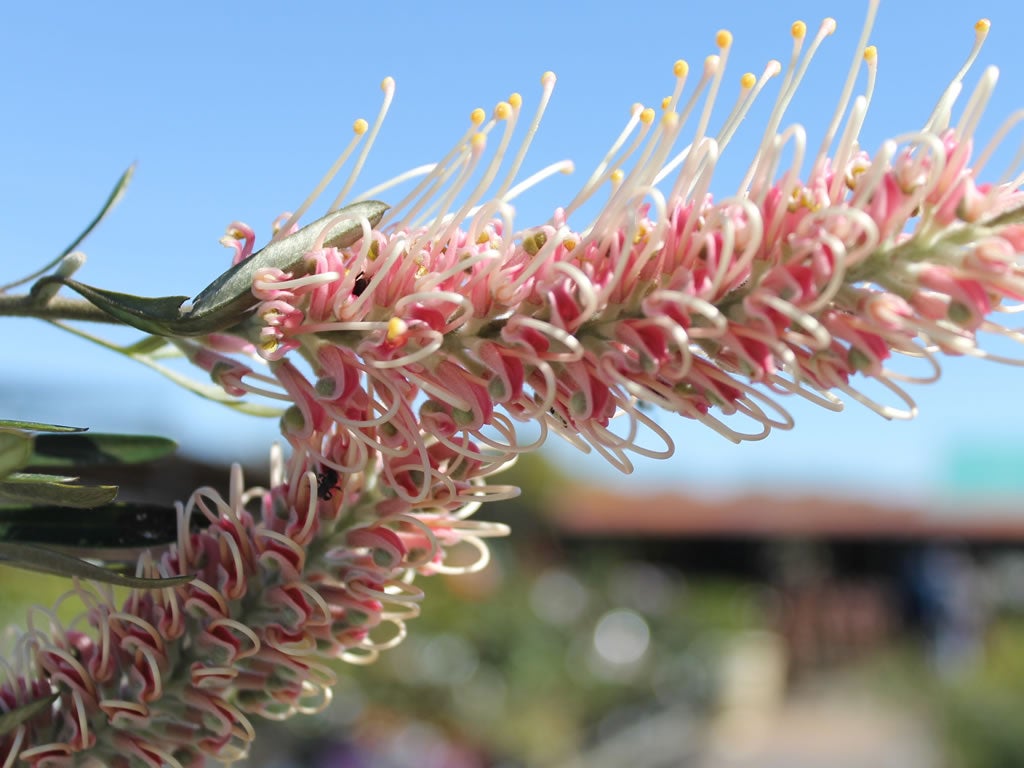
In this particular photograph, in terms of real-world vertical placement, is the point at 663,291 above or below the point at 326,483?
above

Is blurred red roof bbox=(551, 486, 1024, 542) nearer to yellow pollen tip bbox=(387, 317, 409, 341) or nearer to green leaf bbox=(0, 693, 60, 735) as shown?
green leaf bbox=(0, 693, 60, 735)

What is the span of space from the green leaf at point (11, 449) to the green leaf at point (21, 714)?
0.68 feet

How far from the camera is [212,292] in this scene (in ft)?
2.06

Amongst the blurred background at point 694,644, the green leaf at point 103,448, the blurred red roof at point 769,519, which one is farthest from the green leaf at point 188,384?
the blurred red roof at point 769,519

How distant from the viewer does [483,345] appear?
2.00 ft

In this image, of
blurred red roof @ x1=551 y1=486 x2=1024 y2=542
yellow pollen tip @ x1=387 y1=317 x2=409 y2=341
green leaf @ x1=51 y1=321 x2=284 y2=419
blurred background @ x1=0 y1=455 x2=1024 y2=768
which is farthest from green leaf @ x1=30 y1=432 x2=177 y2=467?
blurred red roof @ x1=551 y1=486 x2=1024 y2=542

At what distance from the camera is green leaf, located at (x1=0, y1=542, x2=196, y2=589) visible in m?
0.64

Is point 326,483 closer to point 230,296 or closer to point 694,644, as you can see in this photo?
point 230,296

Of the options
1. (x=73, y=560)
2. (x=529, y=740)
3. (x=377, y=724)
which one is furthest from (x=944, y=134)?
→ (x=529, y=740)

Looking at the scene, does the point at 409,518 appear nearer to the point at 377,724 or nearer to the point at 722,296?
the point at 722,296

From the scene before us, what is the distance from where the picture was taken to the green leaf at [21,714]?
2.32ft

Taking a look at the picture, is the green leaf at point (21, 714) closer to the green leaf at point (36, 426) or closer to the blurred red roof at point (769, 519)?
the green leaf at point (36, 426)

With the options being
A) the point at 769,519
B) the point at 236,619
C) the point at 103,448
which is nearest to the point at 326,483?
the point at 236,619

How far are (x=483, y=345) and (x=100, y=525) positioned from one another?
1.09 ft
